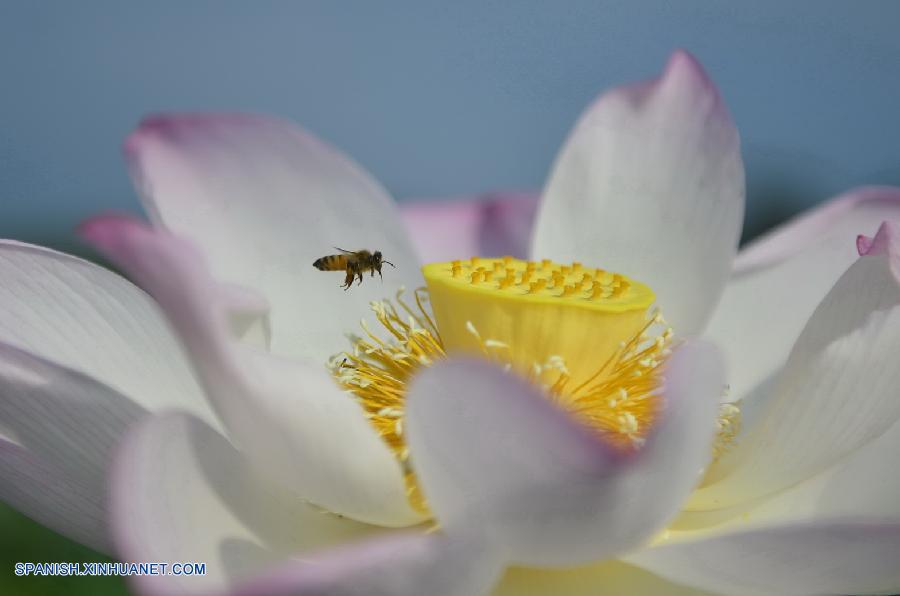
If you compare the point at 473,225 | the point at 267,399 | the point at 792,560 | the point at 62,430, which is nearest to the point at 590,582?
the point at 792,560

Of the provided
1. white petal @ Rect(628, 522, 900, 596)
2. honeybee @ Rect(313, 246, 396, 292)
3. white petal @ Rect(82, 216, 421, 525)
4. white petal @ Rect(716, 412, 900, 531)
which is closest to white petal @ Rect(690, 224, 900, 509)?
white petal @ Rect(716, 412, 900, 531)

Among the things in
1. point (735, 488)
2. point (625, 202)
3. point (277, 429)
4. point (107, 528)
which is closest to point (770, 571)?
point (735, 488)

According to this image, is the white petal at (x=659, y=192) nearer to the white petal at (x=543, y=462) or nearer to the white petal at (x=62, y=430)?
the white petal at (x=543, y=462)

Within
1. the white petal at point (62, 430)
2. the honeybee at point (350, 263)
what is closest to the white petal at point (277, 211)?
the honeybee at point (350, 263)

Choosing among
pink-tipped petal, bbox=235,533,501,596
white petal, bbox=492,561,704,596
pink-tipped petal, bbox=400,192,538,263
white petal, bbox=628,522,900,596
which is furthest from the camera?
pink-tipped petal, bbox=400,192,538,263

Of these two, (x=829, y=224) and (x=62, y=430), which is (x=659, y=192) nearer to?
(x=829, y=224)

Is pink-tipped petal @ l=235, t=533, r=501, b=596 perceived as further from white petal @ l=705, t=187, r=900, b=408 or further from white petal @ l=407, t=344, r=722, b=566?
white petal @ l=705, t=187, r=900, b=408

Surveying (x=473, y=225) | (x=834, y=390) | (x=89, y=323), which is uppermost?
(x=473, y=225)
